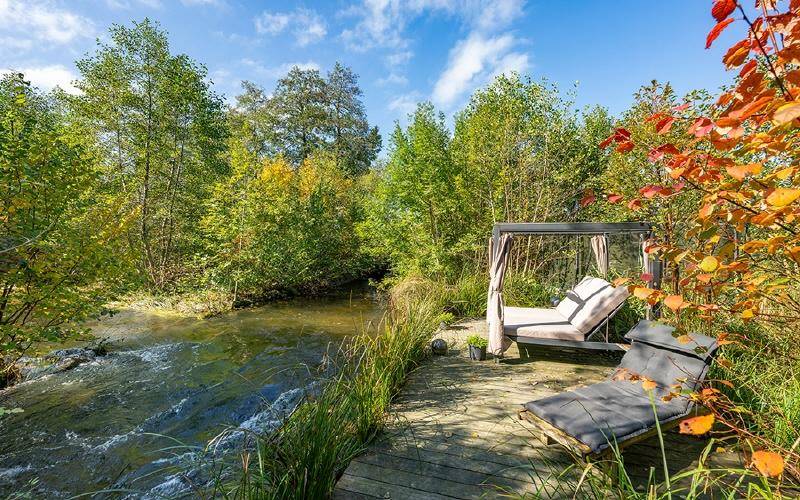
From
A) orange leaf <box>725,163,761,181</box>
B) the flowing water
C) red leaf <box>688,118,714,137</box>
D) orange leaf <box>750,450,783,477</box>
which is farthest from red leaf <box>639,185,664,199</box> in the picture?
the flowing water

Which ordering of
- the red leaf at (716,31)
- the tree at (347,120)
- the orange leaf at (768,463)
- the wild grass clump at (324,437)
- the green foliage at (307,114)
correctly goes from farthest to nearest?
the tree at (347,120)
the green foliage at (307,114)
the wild grass clump at (324,437)
the red leaf at (716,31)
the orange leaf at (768,463)

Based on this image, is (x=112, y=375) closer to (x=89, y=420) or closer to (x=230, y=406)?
(x=89, y=420)

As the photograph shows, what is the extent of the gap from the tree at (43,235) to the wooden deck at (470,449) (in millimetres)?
3545

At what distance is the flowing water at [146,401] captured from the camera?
3.16m

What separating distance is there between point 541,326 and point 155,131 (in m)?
11.8

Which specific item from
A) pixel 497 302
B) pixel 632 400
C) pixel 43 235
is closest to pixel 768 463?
pixel 632 400

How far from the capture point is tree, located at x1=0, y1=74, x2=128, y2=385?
10.9 ft

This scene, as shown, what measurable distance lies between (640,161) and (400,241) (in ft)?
20.6

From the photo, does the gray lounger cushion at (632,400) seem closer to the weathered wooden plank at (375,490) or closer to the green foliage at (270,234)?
the weathered wooden plank at (375,490)

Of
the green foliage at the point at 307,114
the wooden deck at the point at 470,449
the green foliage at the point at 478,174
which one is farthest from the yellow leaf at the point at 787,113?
the green foliage at the point at 307,114

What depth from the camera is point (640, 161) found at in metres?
6.27

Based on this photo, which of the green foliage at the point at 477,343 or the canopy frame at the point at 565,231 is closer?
the canopy frame at the point at 565,231

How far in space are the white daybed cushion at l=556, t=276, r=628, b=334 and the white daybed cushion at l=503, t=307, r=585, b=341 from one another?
106mm

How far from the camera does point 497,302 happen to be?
15.4 feet
